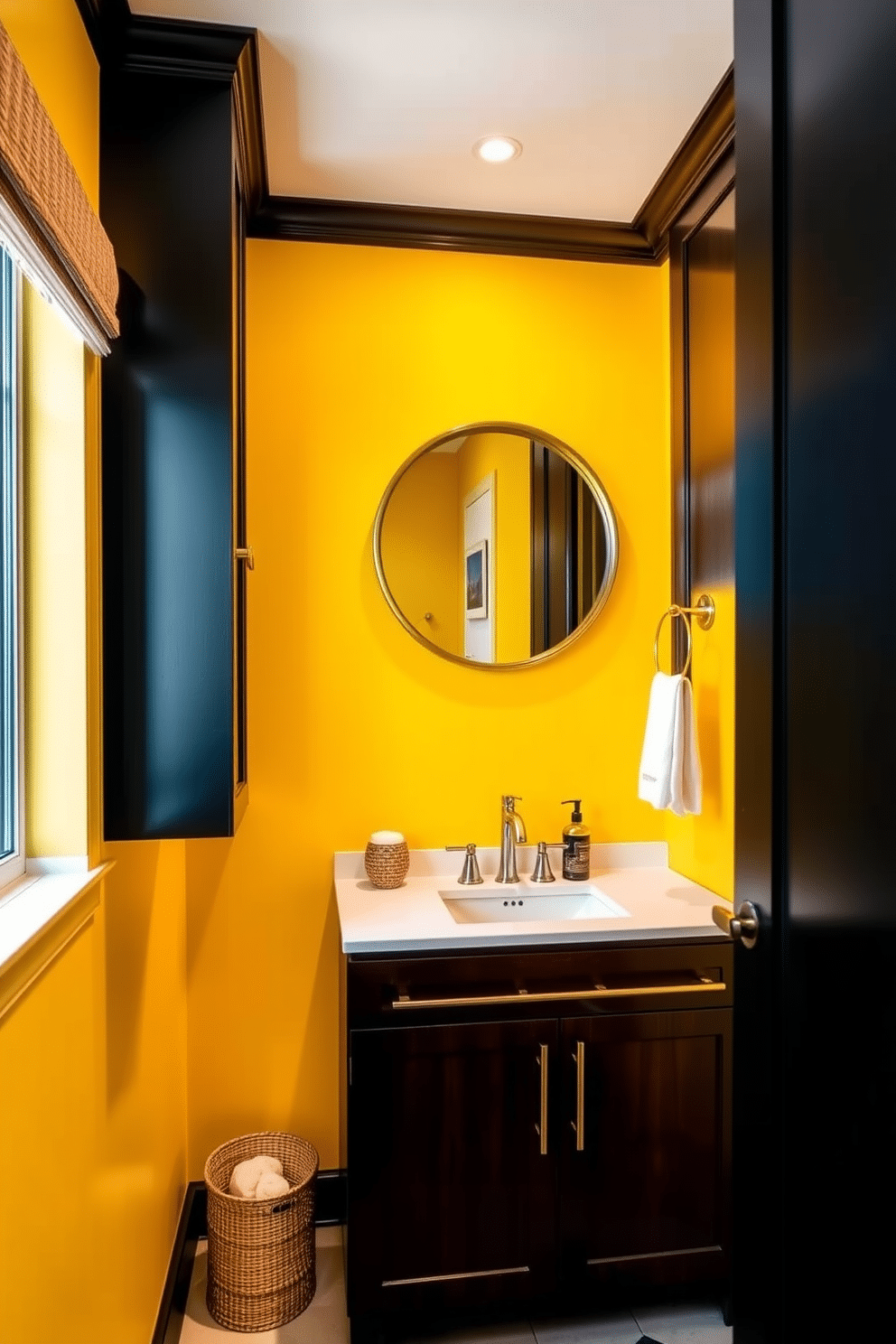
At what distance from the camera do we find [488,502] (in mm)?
2271

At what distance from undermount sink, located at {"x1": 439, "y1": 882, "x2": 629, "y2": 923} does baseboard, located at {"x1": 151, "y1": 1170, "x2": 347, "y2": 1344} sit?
77 cm

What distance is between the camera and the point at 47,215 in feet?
3.24

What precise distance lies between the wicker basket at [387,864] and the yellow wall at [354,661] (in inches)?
5.6

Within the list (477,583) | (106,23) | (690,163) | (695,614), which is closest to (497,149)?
(690,163)

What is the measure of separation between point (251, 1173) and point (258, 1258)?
0.16 m

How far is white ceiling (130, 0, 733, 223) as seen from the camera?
5.06ft

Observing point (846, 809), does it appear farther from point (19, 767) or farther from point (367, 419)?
point (367, 419)

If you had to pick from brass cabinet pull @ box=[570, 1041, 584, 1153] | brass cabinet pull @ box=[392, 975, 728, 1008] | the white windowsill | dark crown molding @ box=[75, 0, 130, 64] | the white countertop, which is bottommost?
brass cabinet pull @ box=[570, 1041, 584, 1153]

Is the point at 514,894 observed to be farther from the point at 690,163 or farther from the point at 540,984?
the point at 690,163

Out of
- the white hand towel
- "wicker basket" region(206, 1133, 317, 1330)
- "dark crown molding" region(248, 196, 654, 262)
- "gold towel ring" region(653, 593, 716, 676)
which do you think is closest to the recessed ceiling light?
"dark crown molding" region(248, 196, 654, 262)

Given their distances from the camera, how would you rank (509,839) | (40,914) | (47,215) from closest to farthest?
(47,215)
(40,914)
(509,839)

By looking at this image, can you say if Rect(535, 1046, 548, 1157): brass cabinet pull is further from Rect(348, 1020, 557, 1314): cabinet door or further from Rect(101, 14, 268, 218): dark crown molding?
Rect(101, 14, 268, 218): dark crown molding

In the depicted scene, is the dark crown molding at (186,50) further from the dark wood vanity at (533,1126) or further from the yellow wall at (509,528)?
the dark wood vanity at (533,1126)

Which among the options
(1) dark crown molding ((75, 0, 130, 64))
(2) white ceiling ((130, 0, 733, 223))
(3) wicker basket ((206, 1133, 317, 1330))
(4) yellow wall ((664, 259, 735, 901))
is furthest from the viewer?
(4) yellow wall ((664, 259, 735, 901))
